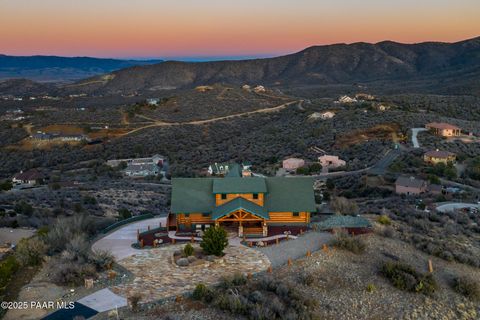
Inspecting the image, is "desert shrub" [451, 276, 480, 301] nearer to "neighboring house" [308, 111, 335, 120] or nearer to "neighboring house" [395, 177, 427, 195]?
"neighboring house" [395, 177, 427, 195]

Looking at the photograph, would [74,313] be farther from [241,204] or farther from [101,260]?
[241,204]

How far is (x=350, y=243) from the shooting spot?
59.0 feet

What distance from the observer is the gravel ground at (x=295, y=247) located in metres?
17.5

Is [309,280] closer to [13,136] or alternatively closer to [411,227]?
[411,227]

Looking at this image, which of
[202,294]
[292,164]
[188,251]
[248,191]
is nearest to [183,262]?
[188,251]

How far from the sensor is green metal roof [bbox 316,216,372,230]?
20969 millimetres

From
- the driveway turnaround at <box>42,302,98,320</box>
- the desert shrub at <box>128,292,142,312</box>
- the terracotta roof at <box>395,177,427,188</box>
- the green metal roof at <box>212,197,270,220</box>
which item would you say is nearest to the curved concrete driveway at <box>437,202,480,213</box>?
the terracotta roof at <box>395,177,427,188</box>

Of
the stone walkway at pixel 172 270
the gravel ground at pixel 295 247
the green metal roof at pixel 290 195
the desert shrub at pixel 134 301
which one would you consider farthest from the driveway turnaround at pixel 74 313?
the green metal roof at pixel 290 195

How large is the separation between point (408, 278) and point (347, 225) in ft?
18.8

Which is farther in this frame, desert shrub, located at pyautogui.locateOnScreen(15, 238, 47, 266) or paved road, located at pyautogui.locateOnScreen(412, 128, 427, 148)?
paved road, located at pyautogui.locateOnScreen(412, 128, 427, 148)

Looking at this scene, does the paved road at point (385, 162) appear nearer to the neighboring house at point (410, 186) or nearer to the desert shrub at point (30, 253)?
the neighboring house at point (410, 186)

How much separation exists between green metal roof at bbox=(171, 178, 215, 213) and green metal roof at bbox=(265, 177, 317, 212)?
3096 mm

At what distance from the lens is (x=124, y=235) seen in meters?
21.7

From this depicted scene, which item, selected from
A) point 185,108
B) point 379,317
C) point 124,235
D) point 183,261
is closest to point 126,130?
point 185,108
